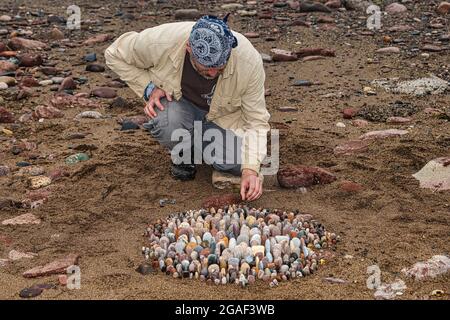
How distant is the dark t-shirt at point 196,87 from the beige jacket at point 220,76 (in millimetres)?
48

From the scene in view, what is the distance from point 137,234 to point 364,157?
1924 millimetres

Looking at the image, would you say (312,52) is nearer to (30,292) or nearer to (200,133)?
(200,133)

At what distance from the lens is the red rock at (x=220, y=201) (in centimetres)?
462

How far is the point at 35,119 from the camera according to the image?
6227 mm

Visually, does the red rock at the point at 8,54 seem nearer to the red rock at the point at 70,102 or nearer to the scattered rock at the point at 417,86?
the red rock at the point at 70,102

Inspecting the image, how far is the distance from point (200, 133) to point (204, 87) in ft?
1.37

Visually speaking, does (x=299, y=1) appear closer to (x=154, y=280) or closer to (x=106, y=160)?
(x=106, y=160)

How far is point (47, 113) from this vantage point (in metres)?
6.29

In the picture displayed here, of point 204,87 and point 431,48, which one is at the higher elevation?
point 204,87

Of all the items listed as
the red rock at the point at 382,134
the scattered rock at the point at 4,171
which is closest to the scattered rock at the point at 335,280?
the red rock at the point at 382,134

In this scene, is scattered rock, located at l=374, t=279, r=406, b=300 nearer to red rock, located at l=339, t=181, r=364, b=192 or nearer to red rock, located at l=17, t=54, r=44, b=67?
red rock, located at l=339, t=181, r=364, b=192

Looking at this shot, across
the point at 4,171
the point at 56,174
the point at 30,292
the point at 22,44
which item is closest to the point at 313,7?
the point at 22,44

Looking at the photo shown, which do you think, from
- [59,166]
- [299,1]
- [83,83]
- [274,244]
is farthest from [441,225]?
[299,1]

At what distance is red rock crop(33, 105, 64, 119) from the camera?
6262 mm
